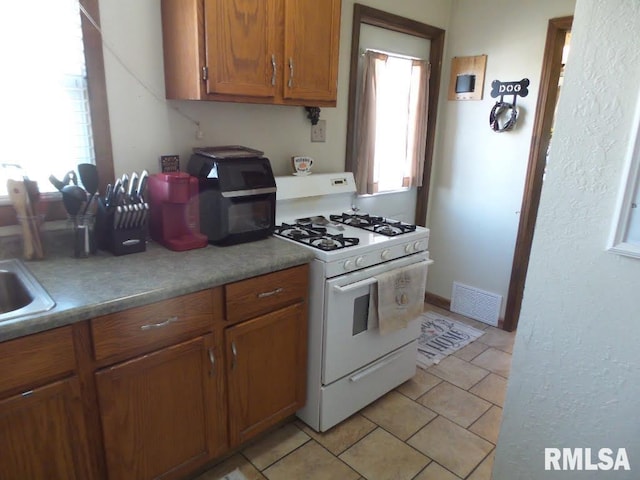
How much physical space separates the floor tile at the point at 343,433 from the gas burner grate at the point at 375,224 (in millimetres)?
988

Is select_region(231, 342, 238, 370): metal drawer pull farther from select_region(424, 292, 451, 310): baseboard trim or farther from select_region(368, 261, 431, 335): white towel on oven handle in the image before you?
select_region(424, 292, 451, 310): baseboard trim

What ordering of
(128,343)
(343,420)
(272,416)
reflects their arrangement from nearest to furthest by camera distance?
1. (128,343)
2. (272,416)
3. (343,420)

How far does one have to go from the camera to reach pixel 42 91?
5.55ft

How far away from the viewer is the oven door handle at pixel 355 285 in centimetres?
192

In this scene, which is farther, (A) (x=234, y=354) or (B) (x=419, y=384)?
(B) (x=419, y=384)

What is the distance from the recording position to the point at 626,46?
113cm

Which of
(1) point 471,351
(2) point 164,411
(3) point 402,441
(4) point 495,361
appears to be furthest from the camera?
(1) point 471,351

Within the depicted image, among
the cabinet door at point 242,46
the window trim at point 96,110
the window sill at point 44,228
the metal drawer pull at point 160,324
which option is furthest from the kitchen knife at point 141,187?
the metal drawer pull at point 160,324

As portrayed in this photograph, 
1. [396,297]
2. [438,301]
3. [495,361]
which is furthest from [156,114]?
[438,301]

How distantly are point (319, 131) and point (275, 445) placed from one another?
1.77 m

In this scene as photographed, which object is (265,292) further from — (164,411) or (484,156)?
(484,156)

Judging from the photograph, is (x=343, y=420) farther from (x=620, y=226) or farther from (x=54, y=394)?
(x=620, y=226)

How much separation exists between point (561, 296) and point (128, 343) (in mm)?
1404

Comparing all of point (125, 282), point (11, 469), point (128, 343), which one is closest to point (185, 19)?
point (125, 282)
